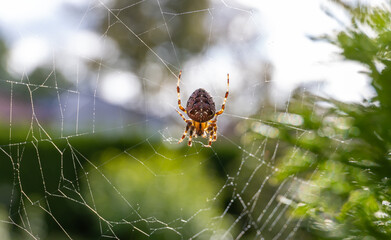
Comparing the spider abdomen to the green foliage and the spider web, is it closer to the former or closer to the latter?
the spider web

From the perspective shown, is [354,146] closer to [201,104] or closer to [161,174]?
[201,104]

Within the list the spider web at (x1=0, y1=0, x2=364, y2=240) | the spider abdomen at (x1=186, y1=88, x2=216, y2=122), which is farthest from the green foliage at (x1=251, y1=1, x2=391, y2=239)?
the spider abdomen at (x1=186, y1=88, x2=216, y2=122)

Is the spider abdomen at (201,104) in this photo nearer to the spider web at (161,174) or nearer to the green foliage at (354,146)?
the spider web at (161,174)

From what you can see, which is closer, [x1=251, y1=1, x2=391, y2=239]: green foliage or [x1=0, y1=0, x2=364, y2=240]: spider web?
[x1=251, y1=1, x2=391, y2=239]: green foliage

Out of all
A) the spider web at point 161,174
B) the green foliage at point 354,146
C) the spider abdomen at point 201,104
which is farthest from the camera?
the spider web at point 161,174

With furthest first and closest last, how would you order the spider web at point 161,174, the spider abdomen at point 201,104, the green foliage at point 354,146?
the spider web at point 161,174
the spider abdomen at point 201,104
the green foliage at point 354,146

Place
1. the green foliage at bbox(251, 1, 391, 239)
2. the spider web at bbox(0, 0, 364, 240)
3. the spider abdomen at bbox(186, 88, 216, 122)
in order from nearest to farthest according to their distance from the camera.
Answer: the green foliage at bbox(251, 1, 391, 239), the spider abdomen at bbox(186, 88, 216, 122), the spider web at bbox(0, 0, 364, 240)

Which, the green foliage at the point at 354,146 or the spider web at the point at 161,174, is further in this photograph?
the spider web at the point at 161,174

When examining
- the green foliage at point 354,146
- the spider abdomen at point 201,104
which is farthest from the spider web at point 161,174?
the spider abdomen at point 201,104

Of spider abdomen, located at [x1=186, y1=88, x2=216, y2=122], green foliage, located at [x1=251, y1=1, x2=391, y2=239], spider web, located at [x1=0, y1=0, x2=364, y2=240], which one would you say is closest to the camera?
green foliage, located at [x1=251, y1=1, x2=391, y2=239]
